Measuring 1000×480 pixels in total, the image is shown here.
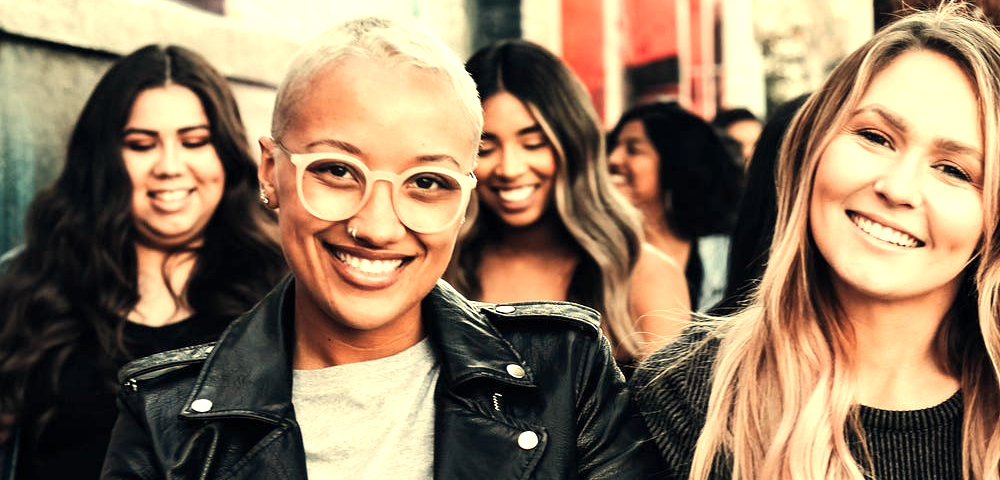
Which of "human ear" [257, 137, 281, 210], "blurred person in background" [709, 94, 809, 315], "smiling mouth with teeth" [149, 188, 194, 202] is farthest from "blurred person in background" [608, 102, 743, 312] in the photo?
"human ear" [257, 137, 281, 210]

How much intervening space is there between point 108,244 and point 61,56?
1020 mm

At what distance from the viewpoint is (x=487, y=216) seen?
5133mm

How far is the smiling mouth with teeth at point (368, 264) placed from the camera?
8.84 ft

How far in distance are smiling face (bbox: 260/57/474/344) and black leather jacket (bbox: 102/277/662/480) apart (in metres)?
0.17

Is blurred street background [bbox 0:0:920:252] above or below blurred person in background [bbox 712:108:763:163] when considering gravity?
above

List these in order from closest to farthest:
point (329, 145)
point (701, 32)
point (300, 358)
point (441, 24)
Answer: point (329, 145)
point (300, 358)
point (441, 24)
point (701, 32)

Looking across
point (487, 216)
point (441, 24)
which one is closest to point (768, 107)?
point (441, 24)

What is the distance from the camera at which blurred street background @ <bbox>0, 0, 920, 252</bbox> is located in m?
5.06

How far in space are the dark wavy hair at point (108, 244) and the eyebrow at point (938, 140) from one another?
8.15ft

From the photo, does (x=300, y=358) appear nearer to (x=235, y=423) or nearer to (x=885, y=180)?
(x=235, y=423)

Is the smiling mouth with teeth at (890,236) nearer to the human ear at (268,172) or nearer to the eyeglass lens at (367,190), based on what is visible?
the eyeglass lens at (367,190)

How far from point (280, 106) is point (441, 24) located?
5577 mm

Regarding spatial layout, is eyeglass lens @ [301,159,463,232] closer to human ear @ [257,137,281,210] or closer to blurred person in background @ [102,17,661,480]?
blurred person in background @ [102,17,661,480]

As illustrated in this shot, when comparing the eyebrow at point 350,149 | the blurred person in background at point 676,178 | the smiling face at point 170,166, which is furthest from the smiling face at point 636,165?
the eyebrow at point 350,149
